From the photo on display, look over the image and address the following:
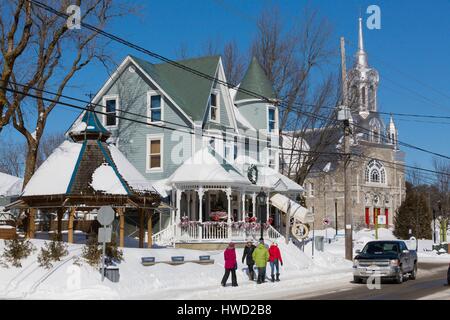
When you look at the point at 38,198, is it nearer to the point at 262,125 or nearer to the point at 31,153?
the point at 31,153

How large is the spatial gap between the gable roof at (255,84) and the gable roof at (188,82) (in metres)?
5.03

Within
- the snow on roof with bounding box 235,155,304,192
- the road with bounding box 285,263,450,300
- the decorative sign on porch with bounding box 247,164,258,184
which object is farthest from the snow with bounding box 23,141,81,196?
the snow on roof with bounding box 235,155,304,192

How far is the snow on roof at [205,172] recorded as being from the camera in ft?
108

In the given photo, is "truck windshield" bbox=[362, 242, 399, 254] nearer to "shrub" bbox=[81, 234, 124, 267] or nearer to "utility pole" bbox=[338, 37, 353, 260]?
"utility pole" bbox=[338, 37, 353, 260]

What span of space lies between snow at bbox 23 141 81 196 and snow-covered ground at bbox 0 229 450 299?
2.38m

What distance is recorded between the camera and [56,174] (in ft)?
87.0

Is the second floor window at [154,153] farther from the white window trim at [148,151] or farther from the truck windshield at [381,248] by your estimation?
the truck windshield at [381,248]

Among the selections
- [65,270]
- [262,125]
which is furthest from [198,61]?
[65,270]

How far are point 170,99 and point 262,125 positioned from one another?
8661 mm

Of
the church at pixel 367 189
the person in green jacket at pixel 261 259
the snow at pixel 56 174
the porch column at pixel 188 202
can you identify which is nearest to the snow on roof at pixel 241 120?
the porch column at pixel 188 202

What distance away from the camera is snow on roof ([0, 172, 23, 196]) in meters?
41.6

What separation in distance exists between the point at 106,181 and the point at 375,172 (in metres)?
70.6

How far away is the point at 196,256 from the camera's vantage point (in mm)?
26500
